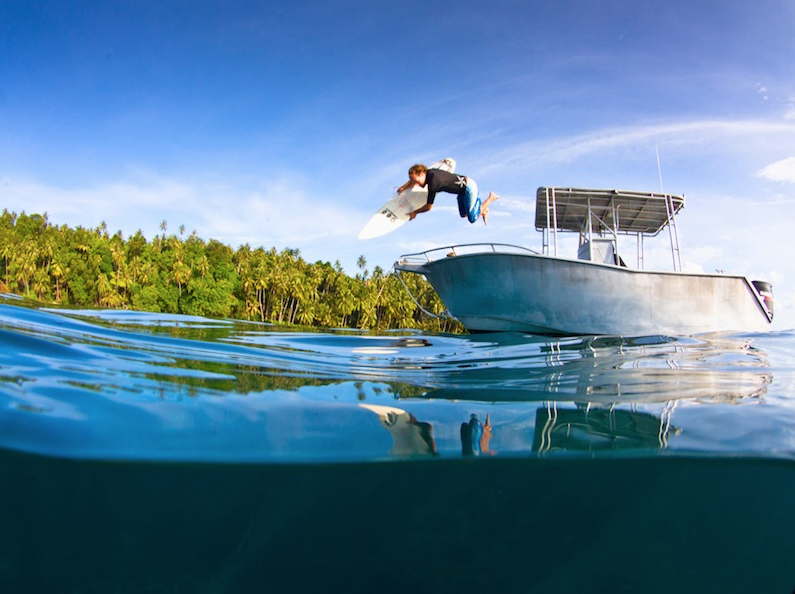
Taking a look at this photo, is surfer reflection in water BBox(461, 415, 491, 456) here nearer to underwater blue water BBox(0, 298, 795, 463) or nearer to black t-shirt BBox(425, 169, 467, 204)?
underwater blue water BBox(0, 298, 795, 463)

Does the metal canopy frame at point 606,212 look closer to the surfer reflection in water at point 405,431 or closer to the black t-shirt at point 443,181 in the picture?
the black t-shirt at point 443,181

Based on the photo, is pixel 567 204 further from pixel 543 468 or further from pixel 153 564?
pixel 153 564

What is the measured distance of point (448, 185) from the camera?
795 cm

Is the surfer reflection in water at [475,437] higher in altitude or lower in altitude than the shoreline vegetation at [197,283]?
lower

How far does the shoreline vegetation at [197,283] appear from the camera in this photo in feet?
162

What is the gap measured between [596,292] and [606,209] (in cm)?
313

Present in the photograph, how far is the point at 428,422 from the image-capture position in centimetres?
209

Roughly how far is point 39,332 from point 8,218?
8693 centimetres

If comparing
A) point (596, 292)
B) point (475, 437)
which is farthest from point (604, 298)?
point (475, 437)

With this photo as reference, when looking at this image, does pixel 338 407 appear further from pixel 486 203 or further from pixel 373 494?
pixel 486 203

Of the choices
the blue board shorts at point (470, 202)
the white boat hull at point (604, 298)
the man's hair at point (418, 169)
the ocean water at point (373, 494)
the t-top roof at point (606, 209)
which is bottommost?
the ocean water at point (373, 494)

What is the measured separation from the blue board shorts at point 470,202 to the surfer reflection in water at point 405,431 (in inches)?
245

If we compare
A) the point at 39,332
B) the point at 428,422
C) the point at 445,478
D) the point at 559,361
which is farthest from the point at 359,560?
the point at 559,361

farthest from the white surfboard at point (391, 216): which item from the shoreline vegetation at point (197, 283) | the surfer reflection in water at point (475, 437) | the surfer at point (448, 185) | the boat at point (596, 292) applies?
the shoreline vegetation at point (197, 283)
